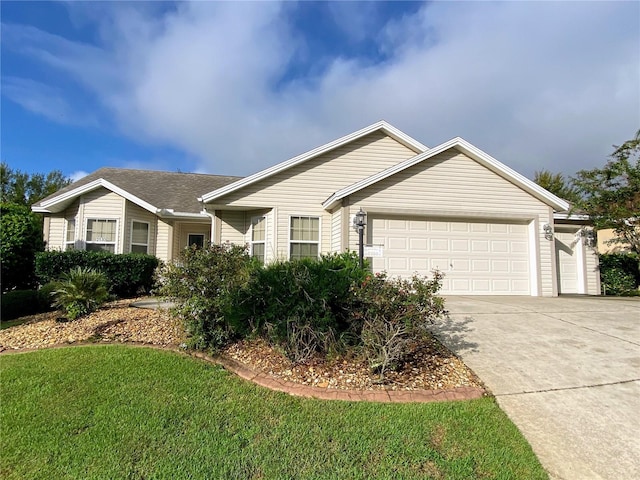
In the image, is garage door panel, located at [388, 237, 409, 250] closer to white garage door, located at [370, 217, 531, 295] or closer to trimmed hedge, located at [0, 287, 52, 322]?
white garage door, located at [370, 217, 531, 295]

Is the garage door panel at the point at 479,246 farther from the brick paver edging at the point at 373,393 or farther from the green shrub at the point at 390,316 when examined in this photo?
the brick paver edging at the point at 373,393

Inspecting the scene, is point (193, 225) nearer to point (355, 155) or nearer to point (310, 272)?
point (355, 155)

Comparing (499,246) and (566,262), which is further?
(566,262)

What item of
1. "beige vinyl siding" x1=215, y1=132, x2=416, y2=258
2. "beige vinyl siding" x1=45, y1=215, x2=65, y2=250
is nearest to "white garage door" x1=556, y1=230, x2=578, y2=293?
"beige vinyl siding" x1=215, y1=132, x2=416, y2=258

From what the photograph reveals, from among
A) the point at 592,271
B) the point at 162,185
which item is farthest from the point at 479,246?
the point at 162,185

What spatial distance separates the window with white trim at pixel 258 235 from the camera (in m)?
11.4

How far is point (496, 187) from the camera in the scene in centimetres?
1065

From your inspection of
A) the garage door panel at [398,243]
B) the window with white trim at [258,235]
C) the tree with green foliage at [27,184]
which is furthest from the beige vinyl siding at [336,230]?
the tree with green foliage at [27,184]

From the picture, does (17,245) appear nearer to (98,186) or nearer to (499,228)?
(98,186)

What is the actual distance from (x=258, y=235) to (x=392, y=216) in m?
4.61

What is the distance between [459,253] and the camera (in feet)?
34.0

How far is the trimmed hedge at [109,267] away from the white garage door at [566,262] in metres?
13.9

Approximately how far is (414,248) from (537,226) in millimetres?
4058

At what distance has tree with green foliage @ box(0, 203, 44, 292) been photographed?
31.0 feet
